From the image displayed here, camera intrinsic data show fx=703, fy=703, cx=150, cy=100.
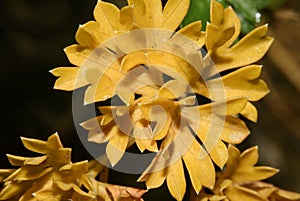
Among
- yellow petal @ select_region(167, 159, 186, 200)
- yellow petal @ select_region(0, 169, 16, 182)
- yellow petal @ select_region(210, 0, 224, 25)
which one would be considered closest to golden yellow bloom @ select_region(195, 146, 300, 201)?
yellow petal @ select_region(167, 159, 186, 200)

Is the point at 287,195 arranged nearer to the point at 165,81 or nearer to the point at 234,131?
the point at 234,131

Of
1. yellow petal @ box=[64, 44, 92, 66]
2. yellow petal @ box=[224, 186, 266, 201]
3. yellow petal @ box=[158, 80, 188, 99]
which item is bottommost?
yellow petal @ box=[224, 186, 266, 201]

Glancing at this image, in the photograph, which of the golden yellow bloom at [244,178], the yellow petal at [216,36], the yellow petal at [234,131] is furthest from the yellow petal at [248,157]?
the yellow petal at [216,36]

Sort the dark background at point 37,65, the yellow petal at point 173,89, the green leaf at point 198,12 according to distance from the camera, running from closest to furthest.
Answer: the yellow petal at point 173,89 < the green leaf at point 198,12 < the dark background at point 37,65

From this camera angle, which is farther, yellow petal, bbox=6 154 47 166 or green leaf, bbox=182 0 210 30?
green leaf, bbox=182 0 210 30

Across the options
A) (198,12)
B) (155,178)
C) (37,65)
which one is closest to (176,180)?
(155,178)

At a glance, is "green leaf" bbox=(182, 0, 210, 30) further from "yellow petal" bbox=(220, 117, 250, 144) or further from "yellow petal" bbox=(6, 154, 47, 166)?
"yellow petal" bbox=(6, 154, 47, 166)

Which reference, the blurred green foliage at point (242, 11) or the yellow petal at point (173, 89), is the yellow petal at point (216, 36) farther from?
the blurred green foliage at point (242, 11)

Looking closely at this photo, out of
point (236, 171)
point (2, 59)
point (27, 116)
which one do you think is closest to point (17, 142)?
point (27, 116)
